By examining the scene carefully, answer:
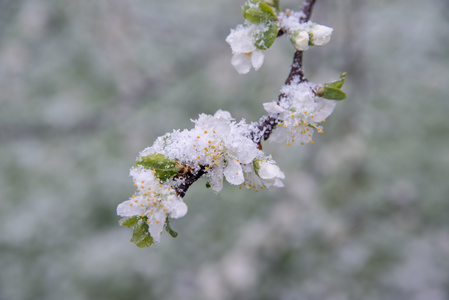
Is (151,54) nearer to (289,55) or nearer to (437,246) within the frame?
(289,55)

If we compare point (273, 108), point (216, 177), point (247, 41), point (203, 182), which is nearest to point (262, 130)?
point (273, 108)

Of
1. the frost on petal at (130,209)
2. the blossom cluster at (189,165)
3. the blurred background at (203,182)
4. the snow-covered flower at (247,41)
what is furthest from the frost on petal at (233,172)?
the blurred background at (203,182)

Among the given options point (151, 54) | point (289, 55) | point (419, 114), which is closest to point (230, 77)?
point (289, 55)

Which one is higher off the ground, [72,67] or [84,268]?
[72,67]

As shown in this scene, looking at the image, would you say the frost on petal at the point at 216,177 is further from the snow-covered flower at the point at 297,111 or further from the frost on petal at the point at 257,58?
the frost on petal at the point at 257,58

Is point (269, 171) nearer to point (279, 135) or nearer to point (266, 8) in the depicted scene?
point (279, 135)
